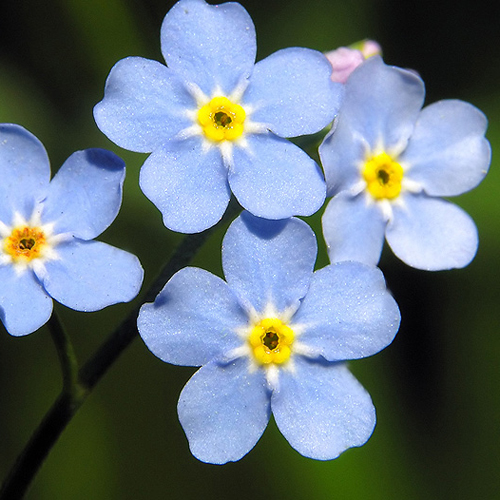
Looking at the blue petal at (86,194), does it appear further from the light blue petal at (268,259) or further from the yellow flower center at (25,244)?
the light blue petal at (268,259)

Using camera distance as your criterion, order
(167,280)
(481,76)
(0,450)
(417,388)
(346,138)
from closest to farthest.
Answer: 1. (167,280)
2. (346,138)
3. (0,450)
4. (417,388)
5. (481,76)

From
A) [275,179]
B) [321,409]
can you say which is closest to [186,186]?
[275,179]

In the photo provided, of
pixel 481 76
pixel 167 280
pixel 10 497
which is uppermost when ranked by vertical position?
pixel 481 76

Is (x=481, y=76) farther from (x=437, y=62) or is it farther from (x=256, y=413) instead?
(x=256, y=413)

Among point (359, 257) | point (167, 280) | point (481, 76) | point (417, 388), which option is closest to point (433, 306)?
point (417, 388)

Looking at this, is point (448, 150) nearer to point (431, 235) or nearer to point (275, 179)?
point (431, 235)

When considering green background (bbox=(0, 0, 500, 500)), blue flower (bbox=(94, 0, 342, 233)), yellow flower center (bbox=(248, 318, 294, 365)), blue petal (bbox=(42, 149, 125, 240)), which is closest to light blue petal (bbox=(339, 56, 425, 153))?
blue flower (bbox=(94, 0, 342, 233))

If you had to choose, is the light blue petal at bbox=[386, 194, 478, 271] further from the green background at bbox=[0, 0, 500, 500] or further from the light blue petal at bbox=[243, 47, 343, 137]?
the green background at bbox=[0, 0, 500, 500]

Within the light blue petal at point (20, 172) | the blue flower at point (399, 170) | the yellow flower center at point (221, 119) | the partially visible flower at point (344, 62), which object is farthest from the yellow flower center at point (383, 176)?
the light blue petal at point (20, 172)
